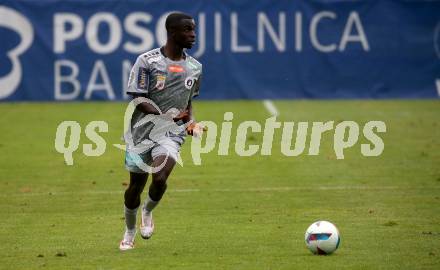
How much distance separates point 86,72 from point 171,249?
1898 cm

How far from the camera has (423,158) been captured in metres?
19.5

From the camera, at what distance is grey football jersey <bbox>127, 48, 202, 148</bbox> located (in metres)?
11.3

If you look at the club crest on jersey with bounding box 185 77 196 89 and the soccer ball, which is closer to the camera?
the soccer ball

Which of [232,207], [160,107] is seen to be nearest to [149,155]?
[160,107]

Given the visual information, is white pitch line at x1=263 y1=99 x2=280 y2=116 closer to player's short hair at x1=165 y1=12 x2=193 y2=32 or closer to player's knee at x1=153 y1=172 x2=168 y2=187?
player's short hair at x1=165 y1=12 x2=193 y2=32

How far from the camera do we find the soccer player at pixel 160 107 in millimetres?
11242

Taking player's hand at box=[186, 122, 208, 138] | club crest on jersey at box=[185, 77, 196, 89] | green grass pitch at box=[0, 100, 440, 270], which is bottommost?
green grass pitch at box=[0, 100, 440, 270]

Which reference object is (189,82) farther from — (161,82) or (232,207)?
(232,207)

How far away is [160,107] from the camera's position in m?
11.4

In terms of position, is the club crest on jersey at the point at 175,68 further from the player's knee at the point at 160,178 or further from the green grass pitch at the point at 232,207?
the green grass pitch at the point at 232,207

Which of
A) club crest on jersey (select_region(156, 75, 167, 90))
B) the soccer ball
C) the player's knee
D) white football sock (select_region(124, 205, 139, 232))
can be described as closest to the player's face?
club crest on jersey (select_region(156, 75, 167, 90))

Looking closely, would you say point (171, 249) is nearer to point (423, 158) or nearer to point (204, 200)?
point (204, 200)

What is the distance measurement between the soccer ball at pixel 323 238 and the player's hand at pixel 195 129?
1.47 meters

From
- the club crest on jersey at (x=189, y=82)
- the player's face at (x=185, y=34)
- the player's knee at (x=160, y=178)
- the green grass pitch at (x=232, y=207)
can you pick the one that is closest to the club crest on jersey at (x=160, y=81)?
the club crest on jersey at (x=189, y=82)
